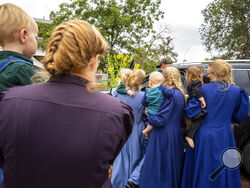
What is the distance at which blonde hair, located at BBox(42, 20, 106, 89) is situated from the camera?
2.87ft

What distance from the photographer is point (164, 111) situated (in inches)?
111

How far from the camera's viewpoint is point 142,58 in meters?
16.2

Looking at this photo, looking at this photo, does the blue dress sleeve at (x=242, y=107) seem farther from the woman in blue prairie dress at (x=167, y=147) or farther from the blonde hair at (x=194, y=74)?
the woman in blue prairie dress at (x=167, y=147)

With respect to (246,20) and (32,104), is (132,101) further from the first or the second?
(246,20)

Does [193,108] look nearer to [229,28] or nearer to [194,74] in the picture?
[194,74]

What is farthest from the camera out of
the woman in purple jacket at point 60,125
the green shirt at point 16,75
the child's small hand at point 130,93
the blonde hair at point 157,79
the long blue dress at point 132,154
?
the child's small hand at point 130,93

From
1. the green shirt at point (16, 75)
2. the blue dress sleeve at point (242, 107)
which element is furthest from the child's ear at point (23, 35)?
the blue dress sleeve at point (242, 107)

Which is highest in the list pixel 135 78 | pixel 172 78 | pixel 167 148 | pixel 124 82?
pixel 172 78

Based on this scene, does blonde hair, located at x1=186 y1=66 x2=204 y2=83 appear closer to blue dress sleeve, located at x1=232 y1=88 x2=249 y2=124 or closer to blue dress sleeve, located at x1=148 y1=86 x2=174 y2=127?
blue dress sleeve, located at x1=148 y1=86 x2=174 y2=127

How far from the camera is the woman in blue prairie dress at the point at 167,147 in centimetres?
285

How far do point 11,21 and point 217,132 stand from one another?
257 cm

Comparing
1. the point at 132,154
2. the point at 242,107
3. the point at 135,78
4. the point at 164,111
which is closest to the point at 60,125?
the point at 164,111

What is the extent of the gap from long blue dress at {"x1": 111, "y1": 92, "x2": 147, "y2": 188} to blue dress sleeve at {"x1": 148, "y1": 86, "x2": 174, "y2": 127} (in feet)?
2.12

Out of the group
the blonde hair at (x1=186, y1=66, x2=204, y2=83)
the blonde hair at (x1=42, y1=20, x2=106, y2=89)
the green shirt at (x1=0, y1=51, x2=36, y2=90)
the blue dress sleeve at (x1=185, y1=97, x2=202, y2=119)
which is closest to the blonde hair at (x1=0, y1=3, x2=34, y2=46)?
the green shirt at (x1=0, y1=51, x2=36, y2=90)
